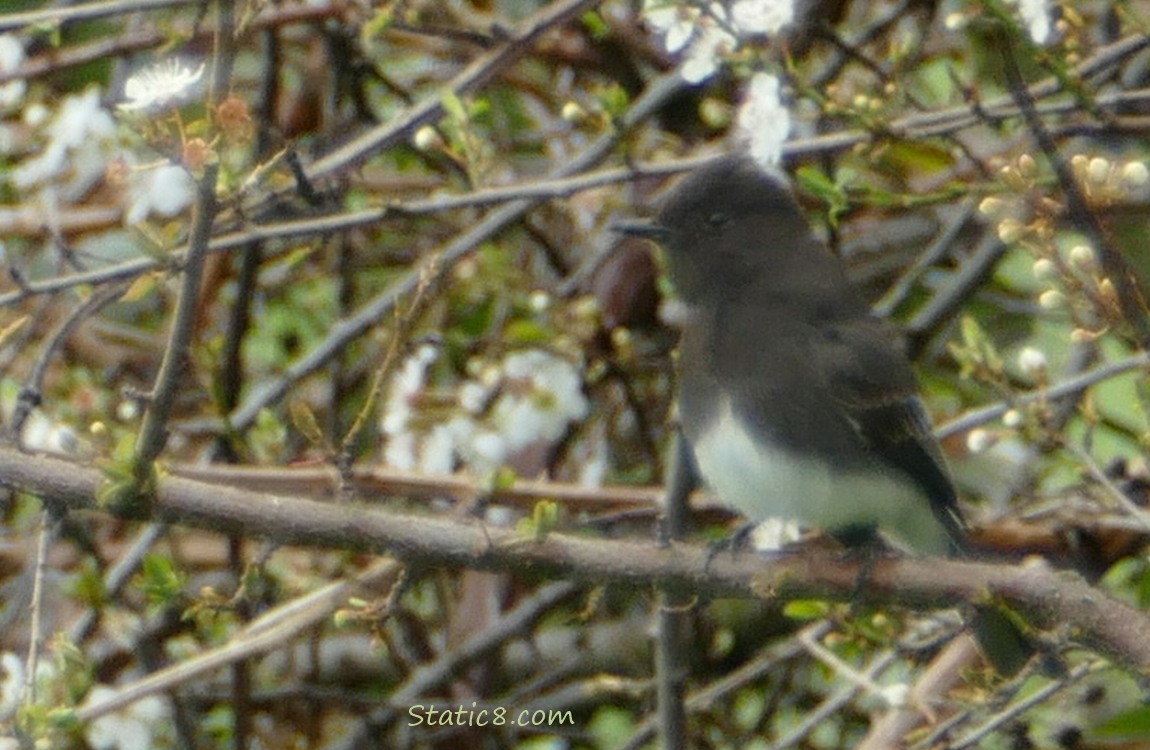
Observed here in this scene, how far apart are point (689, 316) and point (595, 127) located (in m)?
0.35

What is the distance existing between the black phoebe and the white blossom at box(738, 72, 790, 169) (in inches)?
16.6

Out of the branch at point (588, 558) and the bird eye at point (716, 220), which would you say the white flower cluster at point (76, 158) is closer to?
the bird eye at point (716, 220)

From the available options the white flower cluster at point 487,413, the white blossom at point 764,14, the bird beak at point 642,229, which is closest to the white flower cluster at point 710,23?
the white blossom at point 764,14

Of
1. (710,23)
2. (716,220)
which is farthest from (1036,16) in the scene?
(716,220)

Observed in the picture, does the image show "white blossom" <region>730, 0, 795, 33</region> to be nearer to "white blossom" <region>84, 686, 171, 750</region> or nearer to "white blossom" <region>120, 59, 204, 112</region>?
"white blossom" <region>120, 59, 204, 112</region>

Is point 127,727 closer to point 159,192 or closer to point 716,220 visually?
point 159,192

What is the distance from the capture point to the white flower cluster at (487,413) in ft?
9.86

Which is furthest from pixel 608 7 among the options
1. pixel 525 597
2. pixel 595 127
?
pixel 525 597

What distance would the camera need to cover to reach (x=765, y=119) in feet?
7.54

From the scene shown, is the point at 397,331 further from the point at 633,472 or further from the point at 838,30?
the point at 838,30

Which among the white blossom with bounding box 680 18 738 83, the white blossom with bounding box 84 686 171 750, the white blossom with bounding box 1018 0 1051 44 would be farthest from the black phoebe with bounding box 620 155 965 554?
the white blossom with bounding box 84 686 171 750

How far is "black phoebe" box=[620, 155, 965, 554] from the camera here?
2.56 metres

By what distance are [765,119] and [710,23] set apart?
0.57ft

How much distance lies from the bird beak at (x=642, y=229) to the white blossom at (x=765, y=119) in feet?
1.29
